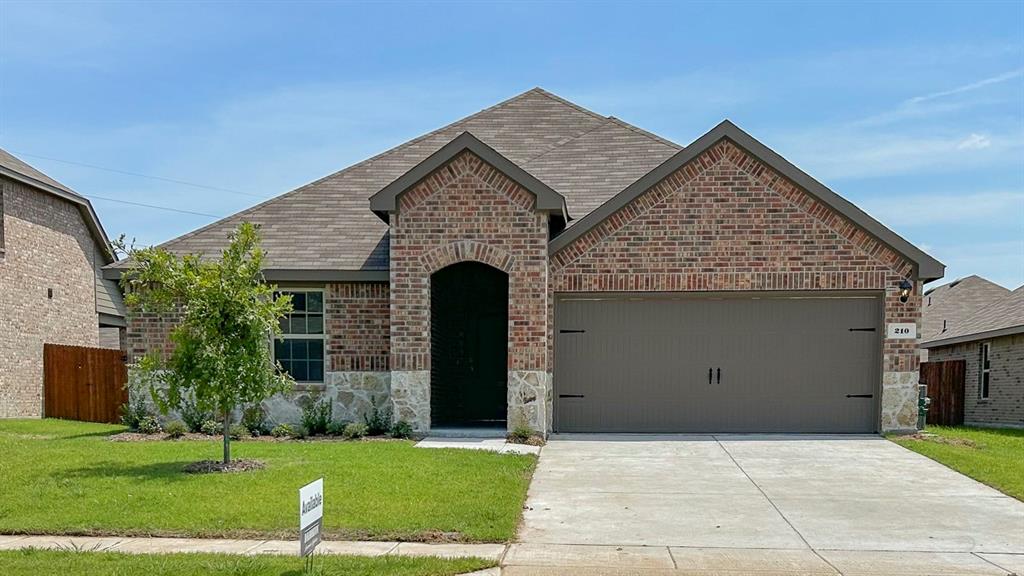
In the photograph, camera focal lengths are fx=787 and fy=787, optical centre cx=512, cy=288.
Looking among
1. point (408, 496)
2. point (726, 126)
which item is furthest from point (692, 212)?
point (408, 496)

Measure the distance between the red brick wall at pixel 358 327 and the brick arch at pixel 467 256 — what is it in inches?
50.5

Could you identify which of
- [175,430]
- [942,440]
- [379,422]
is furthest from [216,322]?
[942,440]

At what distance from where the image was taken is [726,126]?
1328 cm

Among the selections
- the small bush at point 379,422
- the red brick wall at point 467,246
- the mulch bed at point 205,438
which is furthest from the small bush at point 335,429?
the red brick wall at point 467,246

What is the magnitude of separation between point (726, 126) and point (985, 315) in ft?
41.8

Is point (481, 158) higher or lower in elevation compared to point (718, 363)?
higher

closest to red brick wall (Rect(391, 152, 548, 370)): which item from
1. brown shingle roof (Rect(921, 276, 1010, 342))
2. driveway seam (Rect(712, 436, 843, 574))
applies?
driveway seam (Rect(712, 436, 843, 574))

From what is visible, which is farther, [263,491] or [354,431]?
[354,431]

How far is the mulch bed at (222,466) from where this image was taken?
9.86 meters

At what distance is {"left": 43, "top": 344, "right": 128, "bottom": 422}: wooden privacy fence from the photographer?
16797 mm

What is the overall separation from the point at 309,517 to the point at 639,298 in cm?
888

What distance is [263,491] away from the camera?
8617 millimetres

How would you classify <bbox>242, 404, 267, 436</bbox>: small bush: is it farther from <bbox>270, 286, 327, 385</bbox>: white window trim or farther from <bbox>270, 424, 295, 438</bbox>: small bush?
<bbox>270, 286, 327, 385</bbox>: white window trim

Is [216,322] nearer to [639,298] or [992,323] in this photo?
[639,298]
